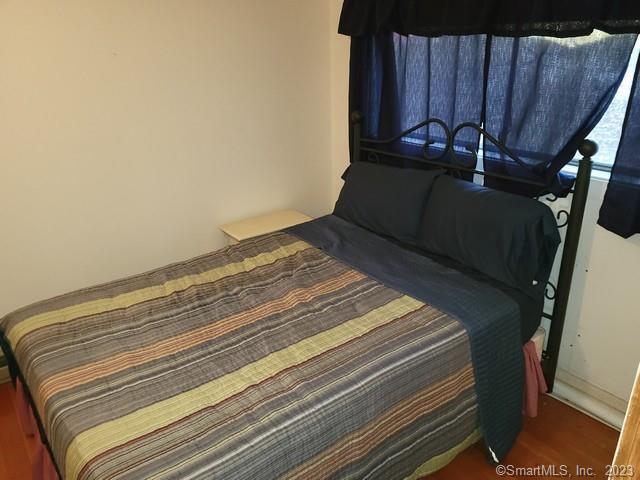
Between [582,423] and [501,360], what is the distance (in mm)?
633

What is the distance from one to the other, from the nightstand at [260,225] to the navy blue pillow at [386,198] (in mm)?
365

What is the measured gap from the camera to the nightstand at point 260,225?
2.67 meters

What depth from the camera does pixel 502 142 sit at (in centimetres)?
206

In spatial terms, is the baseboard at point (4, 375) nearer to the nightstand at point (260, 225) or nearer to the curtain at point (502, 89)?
the nightstand at point (260, 225)

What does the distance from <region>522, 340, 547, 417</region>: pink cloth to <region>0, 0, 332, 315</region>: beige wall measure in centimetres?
173

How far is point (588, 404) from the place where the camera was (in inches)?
81.1

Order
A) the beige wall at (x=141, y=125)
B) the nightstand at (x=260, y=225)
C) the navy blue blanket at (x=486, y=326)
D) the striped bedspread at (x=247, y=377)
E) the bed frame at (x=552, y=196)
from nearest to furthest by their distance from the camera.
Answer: the striped bedspread at (x=247, y=377) → the navy blue blanket at (x=486, y=326) → the bed frame at (x=552, y=196) → the beige wall at (x=141, y=125) → the nightstand at (x=260, y=225)

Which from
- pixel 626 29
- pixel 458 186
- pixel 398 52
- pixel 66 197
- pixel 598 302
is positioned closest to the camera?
pixel 626 29

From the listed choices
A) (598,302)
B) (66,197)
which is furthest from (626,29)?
(66,197)

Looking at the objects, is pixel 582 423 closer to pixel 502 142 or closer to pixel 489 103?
pixel 502 142

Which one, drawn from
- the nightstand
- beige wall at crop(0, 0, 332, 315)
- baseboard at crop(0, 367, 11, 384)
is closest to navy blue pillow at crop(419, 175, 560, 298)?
the nightstand

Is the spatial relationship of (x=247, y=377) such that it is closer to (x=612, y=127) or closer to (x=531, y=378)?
(x=531, y=378)

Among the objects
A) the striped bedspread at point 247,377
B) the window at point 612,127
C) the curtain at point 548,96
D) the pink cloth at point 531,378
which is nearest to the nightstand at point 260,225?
the striped bedspread at point 247,377

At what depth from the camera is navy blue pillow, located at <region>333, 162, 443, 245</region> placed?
223 centimetres
